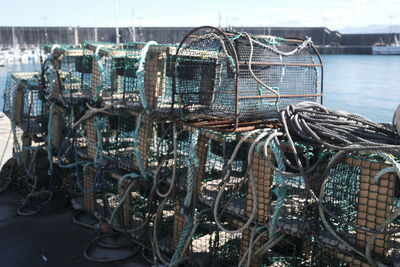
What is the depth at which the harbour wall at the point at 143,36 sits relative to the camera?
6975 centimetres

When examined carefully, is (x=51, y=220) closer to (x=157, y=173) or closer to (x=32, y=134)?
(x=32, y=134)

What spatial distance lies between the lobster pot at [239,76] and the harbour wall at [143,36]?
214 ft

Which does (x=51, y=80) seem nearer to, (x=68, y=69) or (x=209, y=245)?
(x=68, y=69)

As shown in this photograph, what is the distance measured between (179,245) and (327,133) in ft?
5.60

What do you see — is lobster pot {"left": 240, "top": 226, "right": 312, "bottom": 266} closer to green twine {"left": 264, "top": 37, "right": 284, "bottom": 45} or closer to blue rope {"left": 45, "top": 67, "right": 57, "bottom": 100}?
green twine {"left": 264, "top": 37, "right": 284, "bottom": 45}

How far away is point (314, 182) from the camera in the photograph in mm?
3111

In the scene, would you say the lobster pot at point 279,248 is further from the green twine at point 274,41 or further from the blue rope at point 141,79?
the green twine at point 274,41

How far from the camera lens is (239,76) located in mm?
3582

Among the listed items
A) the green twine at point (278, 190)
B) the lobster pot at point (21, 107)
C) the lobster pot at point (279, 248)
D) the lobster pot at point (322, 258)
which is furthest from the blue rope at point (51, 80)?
the lobster pot at point (322, 258)

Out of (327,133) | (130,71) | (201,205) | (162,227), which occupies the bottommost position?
(162,227)

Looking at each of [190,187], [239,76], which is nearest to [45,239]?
[190,187]

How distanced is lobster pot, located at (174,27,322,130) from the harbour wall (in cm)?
6517

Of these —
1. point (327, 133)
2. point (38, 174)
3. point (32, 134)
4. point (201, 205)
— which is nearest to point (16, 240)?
point (38, 174)

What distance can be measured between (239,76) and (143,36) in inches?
2855
